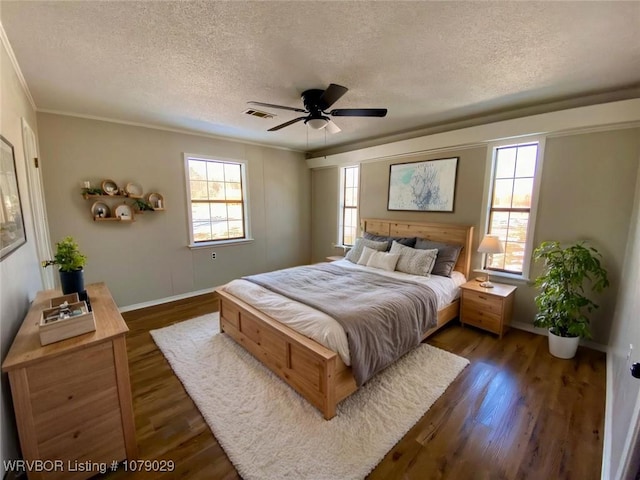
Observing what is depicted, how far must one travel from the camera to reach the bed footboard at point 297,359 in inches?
72.6

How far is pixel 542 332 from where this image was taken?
10.0ft

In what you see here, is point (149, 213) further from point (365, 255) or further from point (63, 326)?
point (365, 255)

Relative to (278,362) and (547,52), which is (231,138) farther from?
(547,52)

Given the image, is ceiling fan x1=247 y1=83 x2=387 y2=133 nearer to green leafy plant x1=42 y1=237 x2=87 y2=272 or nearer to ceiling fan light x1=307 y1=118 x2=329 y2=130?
ceiling fan light x1=307 y1=118 x2=329 y2=130

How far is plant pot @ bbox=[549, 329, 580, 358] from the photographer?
2535 mm

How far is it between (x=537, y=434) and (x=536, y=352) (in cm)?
123

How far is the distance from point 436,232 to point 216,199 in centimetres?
358

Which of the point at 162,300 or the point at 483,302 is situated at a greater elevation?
the point at 483,302

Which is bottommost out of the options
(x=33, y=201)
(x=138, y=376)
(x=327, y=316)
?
(x=138, y=376)

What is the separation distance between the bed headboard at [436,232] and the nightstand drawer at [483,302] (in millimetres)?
432

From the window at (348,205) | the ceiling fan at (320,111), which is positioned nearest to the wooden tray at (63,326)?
the ceiling fan at (320,111)

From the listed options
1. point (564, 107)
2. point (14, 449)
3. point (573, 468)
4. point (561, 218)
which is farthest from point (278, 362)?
point (564, 107)

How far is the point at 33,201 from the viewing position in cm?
244

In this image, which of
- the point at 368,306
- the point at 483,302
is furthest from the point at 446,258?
the point at 368,306
